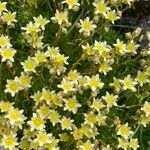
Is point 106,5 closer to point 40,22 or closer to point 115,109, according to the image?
point 40,22

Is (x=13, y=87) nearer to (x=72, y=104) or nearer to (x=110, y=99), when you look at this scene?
(x=72, y=104)

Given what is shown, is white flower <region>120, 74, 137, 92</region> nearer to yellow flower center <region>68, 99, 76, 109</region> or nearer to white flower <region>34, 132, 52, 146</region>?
yellow flower center <region>68, 99, 76, 109</region>

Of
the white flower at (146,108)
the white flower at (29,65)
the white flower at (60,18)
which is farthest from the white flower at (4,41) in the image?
the white flower at (146,108)

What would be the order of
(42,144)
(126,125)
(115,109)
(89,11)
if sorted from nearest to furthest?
(42,144) < (126,125) < (115,109) < (89,11)

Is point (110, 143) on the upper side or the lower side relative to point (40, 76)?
lower

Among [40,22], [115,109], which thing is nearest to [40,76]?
[40,22]

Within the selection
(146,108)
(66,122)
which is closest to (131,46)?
(146,108)

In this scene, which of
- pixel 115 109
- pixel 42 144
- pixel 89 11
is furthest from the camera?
pixel 89 11

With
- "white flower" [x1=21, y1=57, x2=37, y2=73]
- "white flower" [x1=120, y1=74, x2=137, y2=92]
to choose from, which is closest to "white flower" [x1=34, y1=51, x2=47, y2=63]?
"white flower" [x1=21, y1=57, x2=37, y2=73]

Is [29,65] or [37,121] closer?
[37,121]

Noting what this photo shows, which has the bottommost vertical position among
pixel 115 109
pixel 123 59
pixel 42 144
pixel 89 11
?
pixel 42 144

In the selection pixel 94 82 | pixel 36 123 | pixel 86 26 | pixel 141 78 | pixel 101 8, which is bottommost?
pixel 36 123
